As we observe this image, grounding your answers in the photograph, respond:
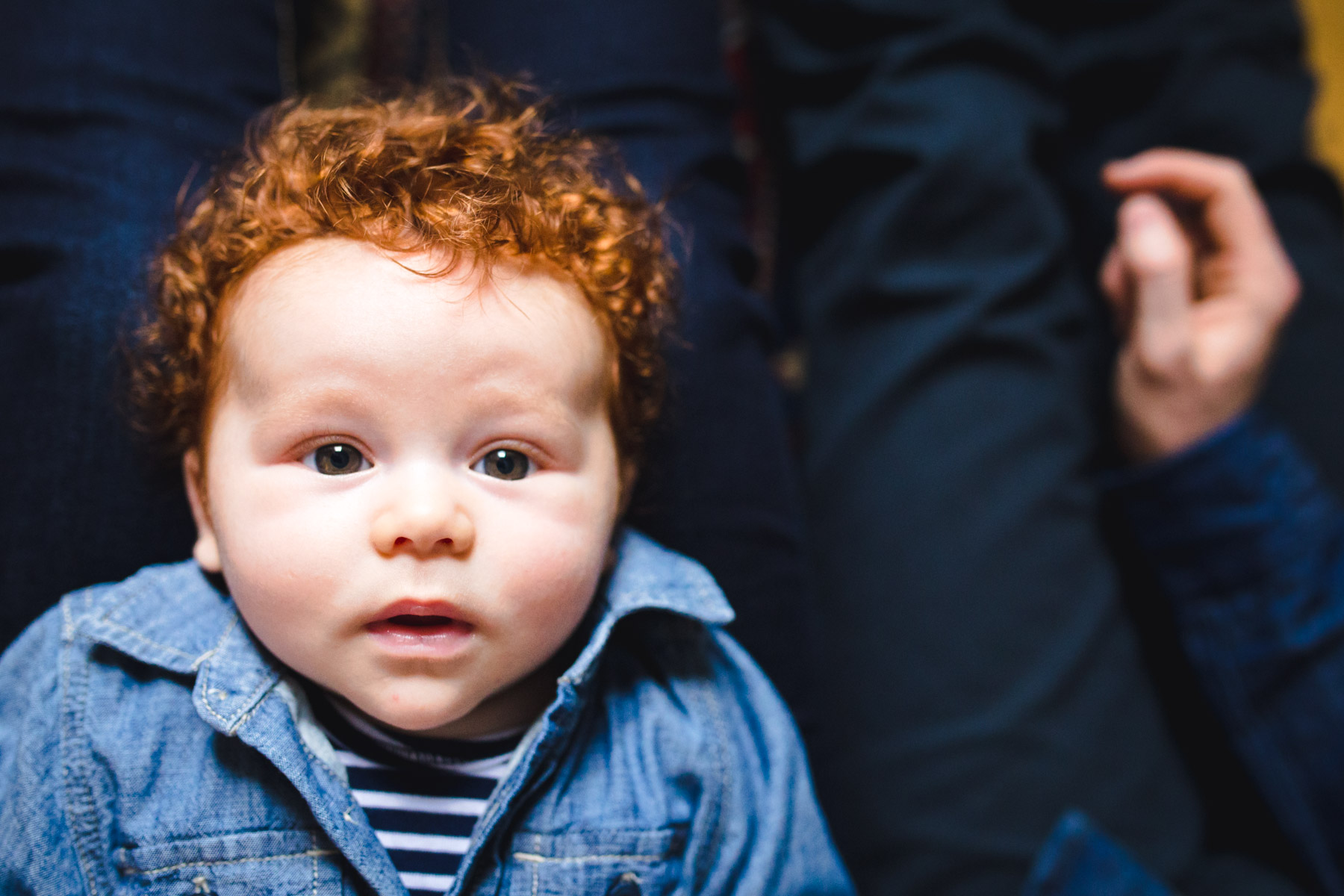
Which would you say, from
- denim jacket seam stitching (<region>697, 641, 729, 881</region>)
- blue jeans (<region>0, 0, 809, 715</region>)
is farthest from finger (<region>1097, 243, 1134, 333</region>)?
denim jacket seam stitching (<region>697, 641, 729, 881</region>)

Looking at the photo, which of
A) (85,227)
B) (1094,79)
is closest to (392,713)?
(85,227)

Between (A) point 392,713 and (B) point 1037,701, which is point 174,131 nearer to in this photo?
(A) point 392,713

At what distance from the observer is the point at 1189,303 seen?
0.94 m

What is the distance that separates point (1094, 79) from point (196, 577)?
112cm

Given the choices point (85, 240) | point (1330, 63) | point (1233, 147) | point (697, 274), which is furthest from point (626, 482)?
point (1330, 63)

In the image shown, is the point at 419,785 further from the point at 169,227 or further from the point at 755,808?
the point at 169,227

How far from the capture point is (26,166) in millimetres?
753

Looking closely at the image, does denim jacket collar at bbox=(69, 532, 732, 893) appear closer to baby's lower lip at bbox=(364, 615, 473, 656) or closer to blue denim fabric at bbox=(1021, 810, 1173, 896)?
baby's lower lip at bbox=(364, 615, 473, 656)

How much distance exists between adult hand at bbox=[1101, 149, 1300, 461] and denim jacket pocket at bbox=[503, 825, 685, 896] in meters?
0.68

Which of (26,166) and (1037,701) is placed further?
(1037,701)

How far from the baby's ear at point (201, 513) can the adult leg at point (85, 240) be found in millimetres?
64

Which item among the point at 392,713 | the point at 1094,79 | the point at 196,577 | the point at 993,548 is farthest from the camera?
the point at 1094,79

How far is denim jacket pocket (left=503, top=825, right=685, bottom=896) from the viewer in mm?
640

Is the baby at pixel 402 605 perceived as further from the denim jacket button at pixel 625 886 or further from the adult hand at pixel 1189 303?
the adult hand at pixel 1189 303
